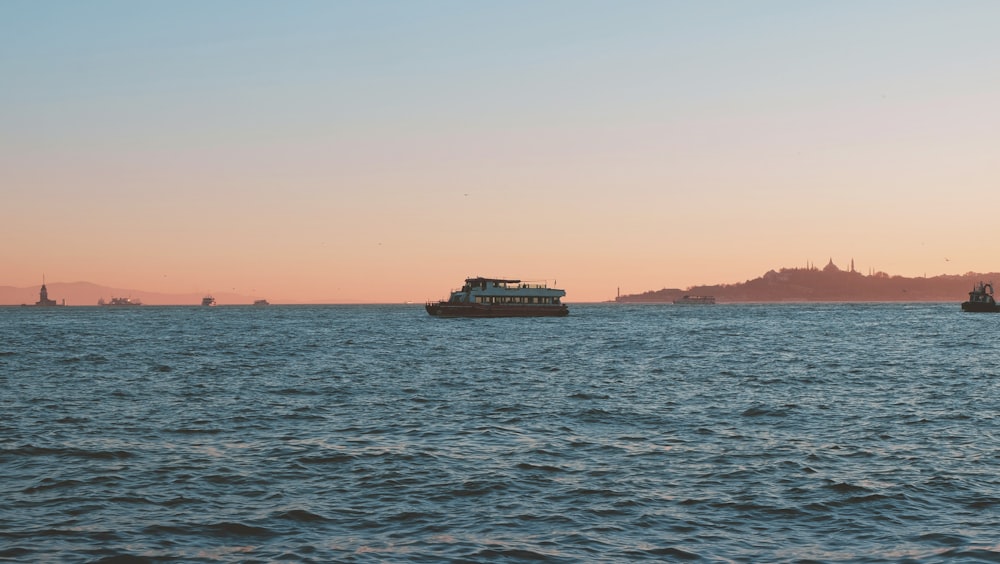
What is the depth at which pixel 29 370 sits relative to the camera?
5278 cm

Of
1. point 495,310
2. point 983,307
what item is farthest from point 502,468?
point 983,307

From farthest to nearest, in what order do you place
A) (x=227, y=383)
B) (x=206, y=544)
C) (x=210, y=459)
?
(x=227, y=383), (x=210, y=459), (x=206, y=544)

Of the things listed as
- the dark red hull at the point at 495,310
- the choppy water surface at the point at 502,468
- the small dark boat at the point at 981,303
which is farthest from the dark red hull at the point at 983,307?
the choppy water surface at the point at 502,468

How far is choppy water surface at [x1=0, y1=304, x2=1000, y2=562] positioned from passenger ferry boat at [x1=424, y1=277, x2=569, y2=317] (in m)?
104

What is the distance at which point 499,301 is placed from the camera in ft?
500

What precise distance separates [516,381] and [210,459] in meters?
23.5

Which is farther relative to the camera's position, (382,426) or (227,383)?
(227,383)

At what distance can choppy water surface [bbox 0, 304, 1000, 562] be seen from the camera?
15.2 metres

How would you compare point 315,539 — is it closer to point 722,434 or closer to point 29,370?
point 722,434

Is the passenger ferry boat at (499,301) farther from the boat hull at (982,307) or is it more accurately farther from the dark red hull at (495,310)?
the boat hull at (982,307)

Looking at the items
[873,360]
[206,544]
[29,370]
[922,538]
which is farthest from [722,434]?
[29,370]

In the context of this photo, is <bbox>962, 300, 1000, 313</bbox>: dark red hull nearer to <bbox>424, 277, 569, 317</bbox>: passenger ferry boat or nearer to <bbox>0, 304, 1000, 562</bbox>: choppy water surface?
<bbox>424, 277, 569, 317</bbox>: passenger ferry boat

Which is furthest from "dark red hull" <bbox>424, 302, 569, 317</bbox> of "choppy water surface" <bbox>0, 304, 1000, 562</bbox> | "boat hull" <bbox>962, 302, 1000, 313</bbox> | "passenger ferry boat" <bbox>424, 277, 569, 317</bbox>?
"choppy water surface" <bbox>0, 304, 1000, 562</bbox>

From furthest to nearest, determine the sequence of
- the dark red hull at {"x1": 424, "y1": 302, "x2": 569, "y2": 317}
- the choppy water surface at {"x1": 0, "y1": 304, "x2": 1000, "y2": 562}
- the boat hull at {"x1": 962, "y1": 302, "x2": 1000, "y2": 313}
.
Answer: the boat hull at {"x1": 962, "y1": 302, "x2": 1000, "y2": 313} < the dark red hull at {"x1": 424, "y1": 302, "x2": 569, "y2": 317} < the choppy water surface at {"x1": 0, "y1": 304, "x2": 1000, "y2": 562}
